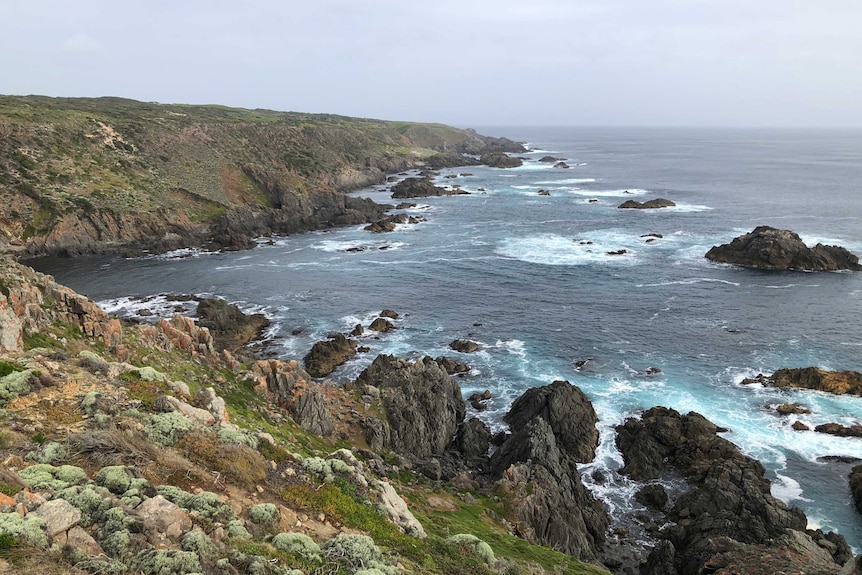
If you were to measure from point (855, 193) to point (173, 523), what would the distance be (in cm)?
16779

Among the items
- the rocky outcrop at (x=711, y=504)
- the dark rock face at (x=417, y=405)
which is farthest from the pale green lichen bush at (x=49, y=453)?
the rocky outcrop at (x=711, y=504)

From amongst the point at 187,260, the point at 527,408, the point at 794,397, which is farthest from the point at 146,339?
the point at 187,260

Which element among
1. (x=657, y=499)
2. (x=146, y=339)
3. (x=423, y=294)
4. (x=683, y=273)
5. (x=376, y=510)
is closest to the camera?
(x=376, y=510)

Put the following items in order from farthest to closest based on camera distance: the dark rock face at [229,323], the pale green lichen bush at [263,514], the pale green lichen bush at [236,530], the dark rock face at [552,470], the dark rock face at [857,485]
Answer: the dark rock face at [229,323]
the dark rock face at [857,485]
the dark rock face at [552,470]
the pale green lichen bush at [263,514]
the pale green lichen bush at [236,530]

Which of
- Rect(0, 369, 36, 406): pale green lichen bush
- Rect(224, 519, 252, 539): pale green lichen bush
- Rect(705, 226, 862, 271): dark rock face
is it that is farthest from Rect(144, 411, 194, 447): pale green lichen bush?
Rect(705, 226, 862, 271): dark rock face

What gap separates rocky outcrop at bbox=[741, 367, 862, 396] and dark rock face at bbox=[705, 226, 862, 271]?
36188 millimetres

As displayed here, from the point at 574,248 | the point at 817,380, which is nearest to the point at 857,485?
the point at 817,380

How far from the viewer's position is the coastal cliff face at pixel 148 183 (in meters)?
83.8

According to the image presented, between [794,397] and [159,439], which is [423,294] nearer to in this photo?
[794,397]

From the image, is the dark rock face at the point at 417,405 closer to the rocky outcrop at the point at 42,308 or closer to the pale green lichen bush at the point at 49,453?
the rocky outcrop at the point at 42,308

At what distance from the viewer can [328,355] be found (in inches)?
1962

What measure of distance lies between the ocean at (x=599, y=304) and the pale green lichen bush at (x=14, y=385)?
32265 mm

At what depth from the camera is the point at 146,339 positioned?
30.7m

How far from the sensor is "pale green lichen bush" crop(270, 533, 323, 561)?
41.2 feet
